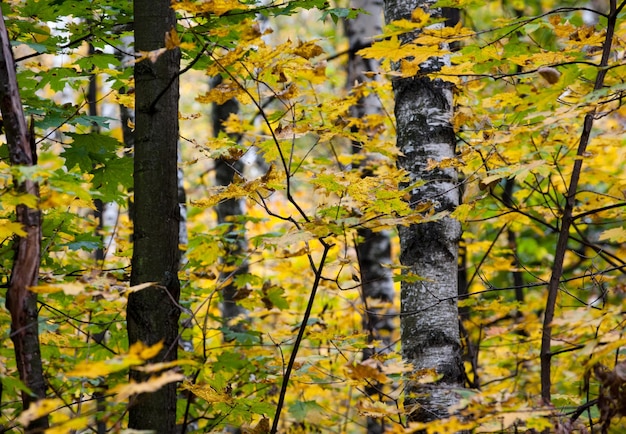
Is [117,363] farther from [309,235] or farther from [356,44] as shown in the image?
[356,44]

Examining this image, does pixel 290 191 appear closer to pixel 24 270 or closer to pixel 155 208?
pixel 155 208

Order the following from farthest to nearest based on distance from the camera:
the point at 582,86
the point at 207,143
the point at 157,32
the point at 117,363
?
1. the point at 582,86
2. the point at 207,143
3. the point at 157,32
4. the point at 117,363

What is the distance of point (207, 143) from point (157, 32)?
86 centimetres

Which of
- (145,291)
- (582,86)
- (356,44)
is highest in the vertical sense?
(356,44)

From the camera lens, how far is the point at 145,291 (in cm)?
195

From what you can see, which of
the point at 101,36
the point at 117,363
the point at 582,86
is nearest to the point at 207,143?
the point at 101,36

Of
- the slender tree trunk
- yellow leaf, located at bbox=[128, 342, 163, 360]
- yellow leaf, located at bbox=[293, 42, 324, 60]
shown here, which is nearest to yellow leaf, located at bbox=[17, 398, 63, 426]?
yellow leaf, located at bbox=[128, 342, 163, 360]

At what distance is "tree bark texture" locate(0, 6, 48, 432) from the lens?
1.74 metres

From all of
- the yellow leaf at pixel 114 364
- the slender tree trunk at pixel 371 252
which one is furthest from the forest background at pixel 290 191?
the slender tree trunk at pixel 371 252

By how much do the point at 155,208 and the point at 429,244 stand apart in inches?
57.7

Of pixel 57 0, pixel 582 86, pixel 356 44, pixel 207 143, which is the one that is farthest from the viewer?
pixel 356 44

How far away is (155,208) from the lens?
6.54ft

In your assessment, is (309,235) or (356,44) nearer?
(309,235)

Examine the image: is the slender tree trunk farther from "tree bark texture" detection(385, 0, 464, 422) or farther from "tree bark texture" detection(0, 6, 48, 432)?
"tree bark texture" detection(0, 6, 48, 432)
